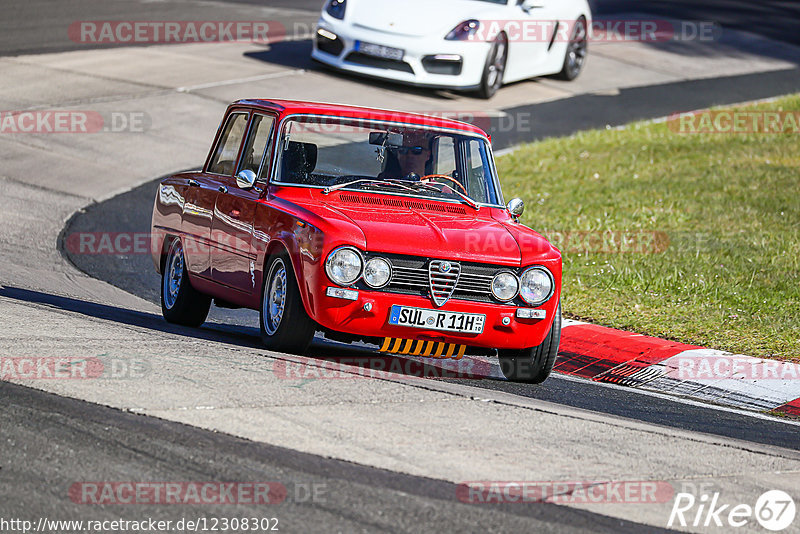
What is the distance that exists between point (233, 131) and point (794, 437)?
4595 mm

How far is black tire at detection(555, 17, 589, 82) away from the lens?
21.3 meters

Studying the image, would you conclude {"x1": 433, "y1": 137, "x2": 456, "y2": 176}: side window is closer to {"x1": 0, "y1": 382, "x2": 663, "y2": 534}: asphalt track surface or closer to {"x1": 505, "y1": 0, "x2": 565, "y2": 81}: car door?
{"x1": 0, "y1": 382, "x2": 663, "y2": 534}: asphalt track surface

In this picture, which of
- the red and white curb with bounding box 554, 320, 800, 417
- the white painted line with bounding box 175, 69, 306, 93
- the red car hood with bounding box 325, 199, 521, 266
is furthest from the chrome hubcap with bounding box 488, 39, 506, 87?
the red car hood with bounding box 325, 199, 521, 266

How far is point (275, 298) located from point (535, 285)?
5.30ft

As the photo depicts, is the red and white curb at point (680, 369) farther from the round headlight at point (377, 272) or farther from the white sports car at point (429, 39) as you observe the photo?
the white sports car at point (429, 39)

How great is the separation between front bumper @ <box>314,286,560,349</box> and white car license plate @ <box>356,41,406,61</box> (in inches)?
449

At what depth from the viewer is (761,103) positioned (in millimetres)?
20625

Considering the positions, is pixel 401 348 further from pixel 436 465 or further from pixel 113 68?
pixel 113 68

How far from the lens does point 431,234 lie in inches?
294

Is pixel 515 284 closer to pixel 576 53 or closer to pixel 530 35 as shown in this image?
pixel 530 35

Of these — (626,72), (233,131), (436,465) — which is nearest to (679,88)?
(626,72)

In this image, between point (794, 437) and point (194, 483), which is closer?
point (194, 483)

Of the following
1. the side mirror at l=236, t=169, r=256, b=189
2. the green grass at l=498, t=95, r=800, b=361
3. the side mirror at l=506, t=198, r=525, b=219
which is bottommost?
the green grass at l=498, t=95, r=800, b=361

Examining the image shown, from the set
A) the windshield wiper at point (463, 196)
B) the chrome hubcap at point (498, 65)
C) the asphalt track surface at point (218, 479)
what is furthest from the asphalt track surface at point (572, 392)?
the chrome hubcap at point (498, 65)
